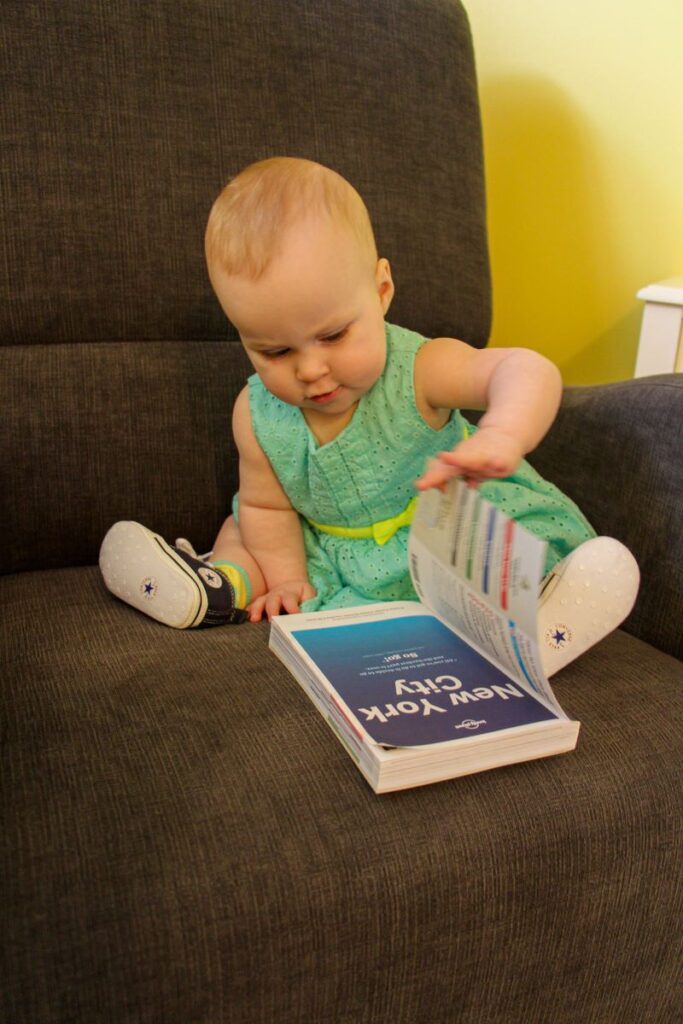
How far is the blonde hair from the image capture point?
93 cm

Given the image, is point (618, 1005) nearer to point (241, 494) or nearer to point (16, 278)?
point (241, 494)

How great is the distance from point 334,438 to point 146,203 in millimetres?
382

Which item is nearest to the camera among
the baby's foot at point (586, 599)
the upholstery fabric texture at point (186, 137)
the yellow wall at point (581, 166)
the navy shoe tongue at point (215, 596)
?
the baby's foot at point (586, 599)

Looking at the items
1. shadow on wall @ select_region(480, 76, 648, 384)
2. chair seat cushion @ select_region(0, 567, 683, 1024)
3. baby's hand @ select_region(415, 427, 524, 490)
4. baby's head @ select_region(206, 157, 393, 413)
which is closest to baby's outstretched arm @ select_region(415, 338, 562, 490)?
baby's hand @ select_region(415, 427, 524, 490)

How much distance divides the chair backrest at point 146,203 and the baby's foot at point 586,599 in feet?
1.64

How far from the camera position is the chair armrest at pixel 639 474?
1.06 meters

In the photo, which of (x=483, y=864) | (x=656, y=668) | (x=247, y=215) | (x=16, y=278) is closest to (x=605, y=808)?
(x=483, y=864)

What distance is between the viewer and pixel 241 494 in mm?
1186

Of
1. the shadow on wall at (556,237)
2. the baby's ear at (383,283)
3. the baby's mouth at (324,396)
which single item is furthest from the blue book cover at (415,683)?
the shadow on wall at (556,237)

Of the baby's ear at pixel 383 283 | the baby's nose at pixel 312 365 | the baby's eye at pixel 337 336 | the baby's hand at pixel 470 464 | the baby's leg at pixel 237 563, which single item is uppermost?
the baby's ear at pixel 383 283

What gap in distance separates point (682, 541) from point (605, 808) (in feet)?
1.24

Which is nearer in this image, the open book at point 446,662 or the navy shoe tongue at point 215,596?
the open book at point 446,662

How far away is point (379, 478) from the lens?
1.12m

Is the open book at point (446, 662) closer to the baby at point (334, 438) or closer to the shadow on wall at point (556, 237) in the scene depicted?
the baby at point (334, 438)
